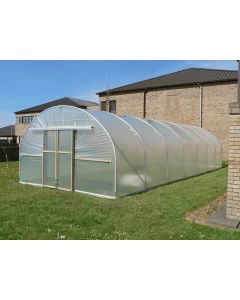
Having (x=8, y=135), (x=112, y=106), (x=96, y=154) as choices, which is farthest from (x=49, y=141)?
(x=8, y=135)

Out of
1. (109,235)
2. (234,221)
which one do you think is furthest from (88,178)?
(234,221)

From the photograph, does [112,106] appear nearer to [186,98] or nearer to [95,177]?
[186,98]

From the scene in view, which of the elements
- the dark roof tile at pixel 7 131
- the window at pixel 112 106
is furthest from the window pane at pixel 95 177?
the dark roof tile at pixel 7 131

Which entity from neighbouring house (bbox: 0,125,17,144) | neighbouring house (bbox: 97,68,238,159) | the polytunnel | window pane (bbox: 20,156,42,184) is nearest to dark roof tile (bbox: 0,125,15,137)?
neighbouring house (bbox: 0,125,17,144)

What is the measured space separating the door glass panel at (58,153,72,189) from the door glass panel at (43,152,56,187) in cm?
39

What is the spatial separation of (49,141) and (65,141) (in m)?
1.00

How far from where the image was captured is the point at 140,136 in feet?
38.6

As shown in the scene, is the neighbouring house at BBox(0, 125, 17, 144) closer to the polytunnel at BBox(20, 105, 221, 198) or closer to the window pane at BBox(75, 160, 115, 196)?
the polytunnel at BBox(20, 105, 221, 198)

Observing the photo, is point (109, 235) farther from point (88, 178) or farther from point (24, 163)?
point (24, 163)

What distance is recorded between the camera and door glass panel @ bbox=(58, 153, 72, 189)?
11391 millimetres

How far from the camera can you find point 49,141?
40.3ft

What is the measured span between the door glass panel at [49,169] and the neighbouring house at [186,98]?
1609cm

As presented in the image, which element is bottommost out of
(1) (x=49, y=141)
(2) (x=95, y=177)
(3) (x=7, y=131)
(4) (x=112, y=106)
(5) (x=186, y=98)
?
(2) (x=95, y=177)

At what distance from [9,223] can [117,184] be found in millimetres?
3754
